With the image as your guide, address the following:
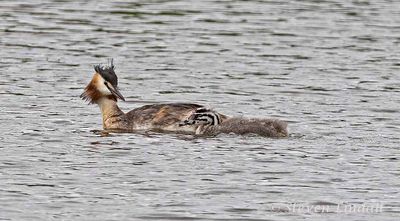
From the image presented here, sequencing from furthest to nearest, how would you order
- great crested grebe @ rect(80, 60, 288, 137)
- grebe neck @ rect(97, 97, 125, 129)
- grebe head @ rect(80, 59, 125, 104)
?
1. grebe head @ rect(80, 59, 125, 104)
2. grebe neck @ rect(97, 97, 125, 129)
3. great crested grebe @ rect(80, 60, 288, 137)

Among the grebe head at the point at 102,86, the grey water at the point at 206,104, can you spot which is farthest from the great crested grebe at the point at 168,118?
the grey water at the point at 206,104

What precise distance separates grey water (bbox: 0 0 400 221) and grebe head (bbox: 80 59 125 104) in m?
0.35

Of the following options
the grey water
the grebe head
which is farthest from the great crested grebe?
the grey water

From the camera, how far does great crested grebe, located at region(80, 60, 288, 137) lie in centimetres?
1709

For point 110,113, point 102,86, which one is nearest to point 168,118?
point 110,113

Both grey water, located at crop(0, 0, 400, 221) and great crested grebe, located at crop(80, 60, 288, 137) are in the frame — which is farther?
great crested grebe, located at crop(80, 60, 288, 137)

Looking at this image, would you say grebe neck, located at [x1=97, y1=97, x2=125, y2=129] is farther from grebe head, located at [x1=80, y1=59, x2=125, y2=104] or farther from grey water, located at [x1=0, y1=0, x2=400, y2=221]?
grey water, located at [x1=0, y1=0, x2=400, y2=221]

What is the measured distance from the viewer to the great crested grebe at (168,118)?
17094 millimetres

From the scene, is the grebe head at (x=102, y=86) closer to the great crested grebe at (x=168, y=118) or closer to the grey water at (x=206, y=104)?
the great crested grebe at (x=168, y=118)

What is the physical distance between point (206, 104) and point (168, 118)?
1.89 metres

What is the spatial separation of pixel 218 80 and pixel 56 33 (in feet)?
16.5

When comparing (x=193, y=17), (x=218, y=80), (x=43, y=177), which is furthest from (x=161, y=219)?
(x=193, y=17)

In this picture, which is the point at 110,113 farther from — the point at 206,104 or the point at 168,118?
the point at 206,104

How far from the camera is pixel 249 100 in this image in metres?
19.8
